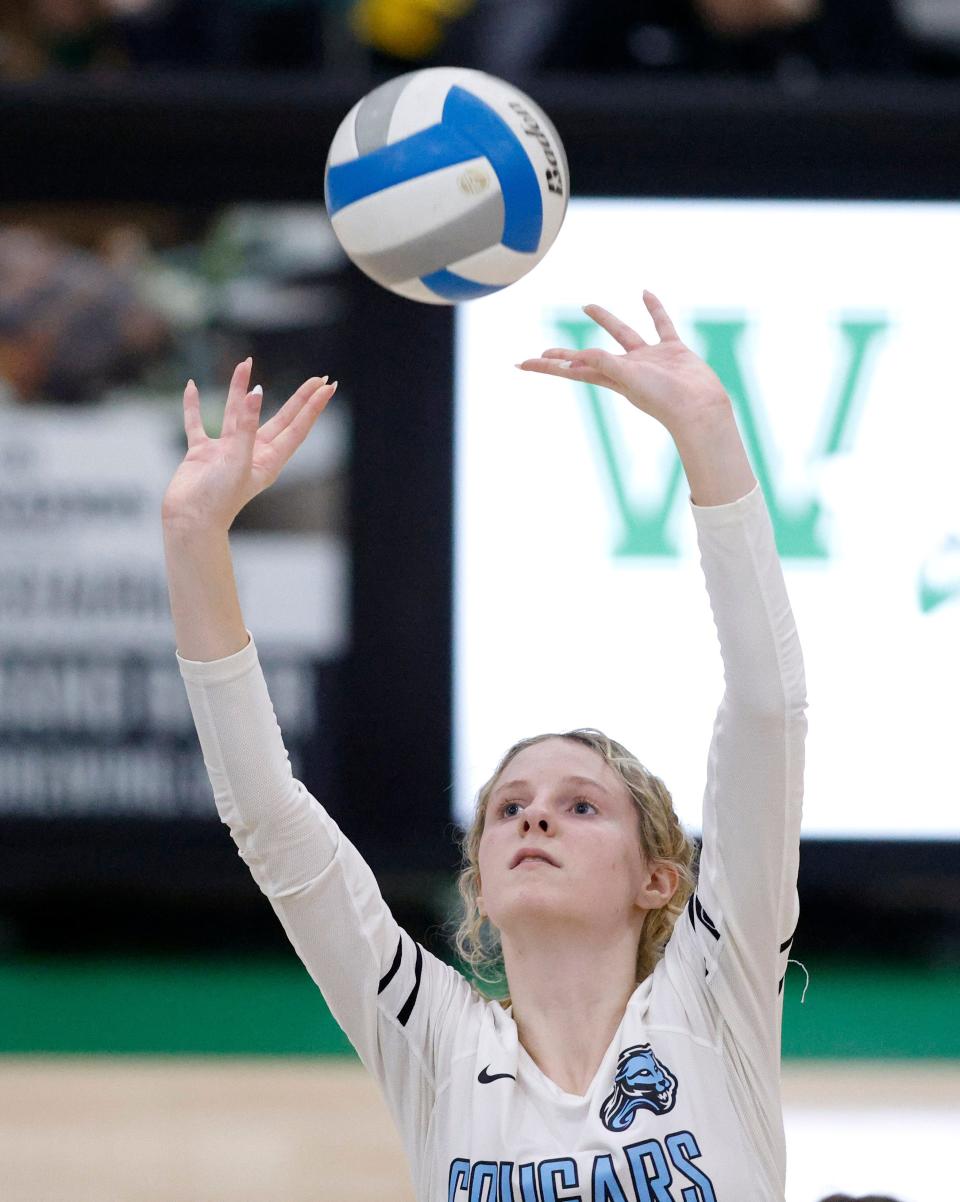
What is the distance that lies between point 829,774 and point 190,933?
2486 mm

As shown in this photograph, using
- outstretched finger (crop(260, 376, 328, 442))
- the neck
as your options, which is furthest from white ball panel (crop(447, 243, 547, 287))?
the neck

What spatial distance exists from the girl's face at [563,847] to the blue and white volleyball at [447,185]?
1.01 metres

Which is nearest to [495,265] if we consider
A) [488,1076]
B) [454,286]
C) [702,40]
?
[454,286]

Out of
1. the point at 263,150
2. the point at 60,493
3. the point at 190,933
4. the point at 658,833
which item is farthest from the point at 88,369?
the point at 658,833

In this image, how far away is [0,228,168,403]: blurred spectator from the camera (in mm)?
6520

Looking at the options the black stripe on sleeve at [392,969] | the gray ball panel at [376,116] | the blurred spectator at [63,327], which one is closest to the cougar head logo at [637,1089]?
the black stripe on sleeve at [392,969]

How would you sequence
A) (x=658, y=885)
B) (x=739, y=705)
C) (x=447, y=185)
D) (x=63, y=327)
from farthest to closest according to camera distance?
(x=63, y=327)
(x=447, y=185)
(x=658, y=885)
(x=739, y=705)

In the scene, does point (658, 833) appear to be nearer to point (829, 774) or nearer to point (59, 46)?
→ point (829, 774)

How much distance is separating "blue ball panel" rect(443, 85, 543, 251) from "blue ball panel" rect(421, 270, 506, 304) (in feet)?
0.37

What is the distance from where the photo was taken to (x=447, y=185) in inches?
129

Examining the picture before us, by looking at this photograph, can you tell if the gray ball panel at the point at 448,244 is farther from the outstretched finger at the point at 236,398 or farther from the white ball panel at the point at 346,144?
the outstretched finger at the point at 236,398

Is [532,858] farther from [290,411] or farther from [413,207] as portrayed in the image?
[413,207]

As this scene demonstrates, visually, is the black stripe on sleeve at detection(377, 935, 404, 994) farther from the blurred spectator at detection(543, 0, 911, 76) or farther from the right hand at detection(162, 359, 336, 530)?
the blurred spectator at detection(543, 0, 911, 76)

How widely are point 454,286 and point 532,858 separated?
1.26 m
